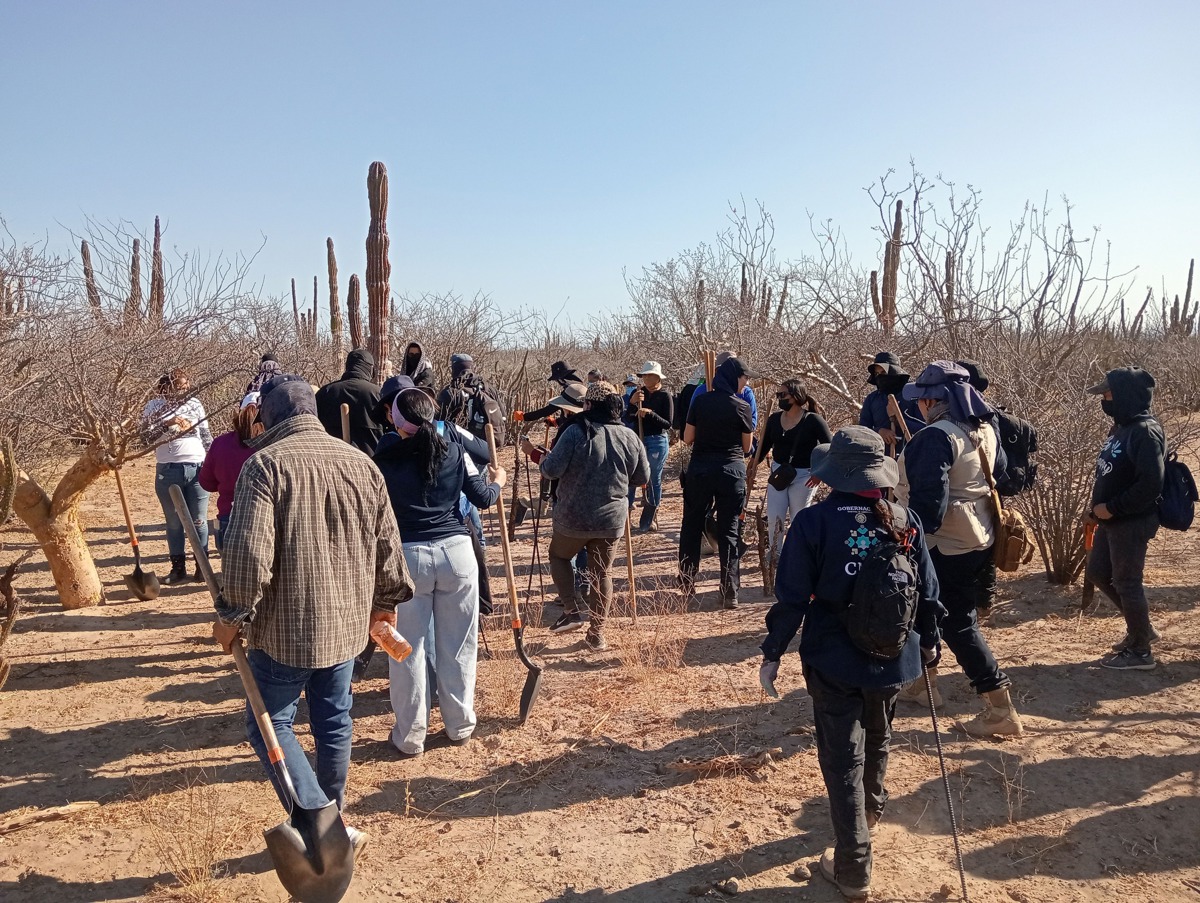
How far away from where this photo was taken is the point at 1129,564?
4902mm

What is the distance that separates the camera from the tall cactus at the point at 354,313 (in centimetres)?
1573

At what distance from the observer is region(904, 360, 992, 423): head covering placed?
13.4 feet

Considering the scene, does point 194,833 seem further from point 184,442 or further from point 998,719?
point 184,442

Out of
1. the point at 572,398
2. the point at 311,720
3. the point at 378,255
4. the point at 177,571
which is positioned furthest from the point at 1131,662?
the point at 378,255

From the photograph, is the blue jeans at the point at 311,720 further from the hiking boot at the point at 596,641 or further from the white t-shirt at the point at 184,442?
the white t-shirt at the point at 184,442

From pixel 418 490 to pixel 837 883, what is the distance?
7.95 ft

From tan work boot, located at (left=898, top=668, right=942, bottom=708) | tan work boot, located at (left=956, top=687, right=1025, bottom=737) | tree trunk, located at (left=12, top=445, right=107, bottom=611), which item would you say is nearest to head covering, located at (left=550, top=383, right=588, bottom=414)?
tan work boot, located at (left=898, top=668, right=942, bottom=708)

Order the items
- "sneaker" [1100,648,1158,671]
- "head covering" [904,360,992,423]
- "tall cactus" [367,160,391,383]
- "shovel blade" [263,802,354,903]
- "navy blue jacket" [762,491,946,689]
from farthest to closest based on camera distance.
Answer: "tall cactus" [367,160,391,383] → "sneaker" [1100,648,1158,671] → "head covering" [904,360,992,423] → "navy blue jacket" [762,491,946,689] → "shovel blade" [263,802,354,903]

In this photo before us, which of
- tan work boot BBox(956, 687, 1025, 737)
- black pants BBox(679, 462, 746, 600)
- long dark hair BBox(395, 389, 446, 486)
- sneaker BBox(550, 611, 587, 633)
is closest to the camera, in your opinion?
long dark hair BBox(395, 389, 446, 486)

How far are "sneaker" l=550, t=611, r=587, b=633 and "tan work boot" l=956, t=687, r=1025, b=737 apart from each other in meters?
2.82

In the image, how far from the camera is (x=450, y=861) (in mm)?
3342

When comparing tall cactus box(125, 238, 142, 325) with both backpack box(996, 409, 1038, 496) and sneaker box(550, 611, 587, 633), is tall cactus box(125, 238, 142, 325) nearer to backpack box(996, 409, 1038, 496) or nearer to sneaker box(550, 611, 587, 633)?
sneaker box(550, 611, 587, 633)

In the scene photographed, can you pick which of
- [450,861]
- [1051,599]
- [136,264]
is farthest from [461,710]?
[136,264]

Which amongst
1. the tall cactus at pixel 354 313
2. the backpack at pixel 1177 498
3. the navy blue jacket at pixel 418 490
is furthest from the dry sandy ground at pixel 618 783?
the tall cactus at pixel 354 313
